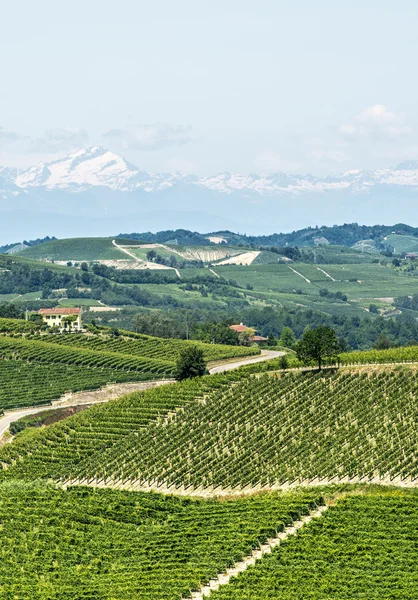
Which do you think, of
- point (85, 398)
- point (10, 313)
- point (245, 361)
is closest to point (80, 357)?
point (85, 398)

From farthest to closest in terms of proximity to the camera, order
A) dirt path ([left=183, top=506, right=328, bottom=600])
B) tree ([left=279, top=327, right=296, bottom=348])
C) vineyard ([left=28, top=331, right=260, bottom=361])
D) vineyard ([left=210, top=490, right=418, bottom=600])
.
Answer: tree ([left=279, top=327, right=296, bottom=348])
vineyard ([left=28, top=331, right=260, bottom=361])
dirt path ([left=183, top=506, right=328, bottom=600])
vineyard ([left=210, top=490, right=418, bottom=600])

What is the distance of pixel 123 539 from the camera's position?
62.6 m

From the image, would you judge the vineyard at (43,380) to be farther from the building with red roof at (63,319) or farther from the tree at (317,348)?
the tree at (317,348)

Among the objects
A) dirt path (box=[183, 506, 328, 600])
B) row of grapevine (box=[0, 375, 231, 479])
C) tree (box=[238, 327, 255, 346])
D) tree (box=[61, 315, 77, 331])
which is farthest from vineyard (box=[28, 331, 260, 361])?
dirt path (box=[183, 506, 328, 600])

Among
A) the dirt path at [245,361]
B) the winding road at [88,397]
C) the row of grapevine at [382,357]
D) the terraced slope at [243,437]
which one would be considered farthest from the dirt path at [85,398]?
the row of grapevine at [382,357]

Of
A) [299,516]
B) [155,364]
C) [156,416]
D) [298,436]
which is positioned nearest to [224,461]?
[298,436]

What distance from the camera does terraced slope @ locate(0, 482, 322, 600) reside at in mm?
53938

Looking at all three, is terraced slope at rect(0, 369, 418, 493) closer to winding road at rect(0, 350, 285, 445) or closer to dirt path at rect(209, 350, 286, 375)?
winding road at rect(0, 350, 285, 445)

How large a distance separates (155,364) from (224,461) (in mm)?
42285

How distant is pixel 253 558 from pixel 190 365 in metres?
49.7

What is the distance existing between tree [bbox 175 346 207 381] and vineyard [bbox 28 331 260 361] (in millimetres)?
18249

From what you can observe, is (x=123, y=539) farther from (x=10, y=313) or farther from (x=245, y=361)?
(x=10, y=313)

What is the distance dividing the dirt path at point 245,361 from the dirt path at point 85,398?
5.60 m

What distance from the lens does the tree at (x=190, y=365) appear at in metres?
105
